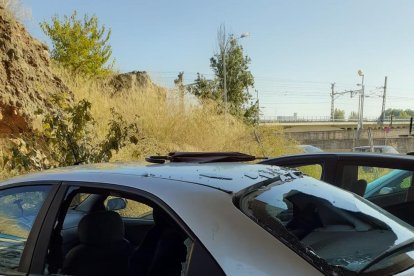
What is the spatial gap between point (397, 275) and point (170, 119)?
13.5m

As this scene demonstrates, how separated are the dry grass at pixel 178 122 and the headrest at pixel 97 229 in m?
11.0

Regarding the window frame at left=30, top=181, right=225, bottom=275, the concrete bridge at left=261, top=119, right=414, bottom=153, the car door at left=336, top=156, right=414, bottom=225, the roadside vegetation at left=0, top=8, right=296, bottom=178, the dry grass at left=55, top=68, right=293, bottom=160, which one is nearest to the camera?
the window frame at left=30, top=181, right=225, bottom=275

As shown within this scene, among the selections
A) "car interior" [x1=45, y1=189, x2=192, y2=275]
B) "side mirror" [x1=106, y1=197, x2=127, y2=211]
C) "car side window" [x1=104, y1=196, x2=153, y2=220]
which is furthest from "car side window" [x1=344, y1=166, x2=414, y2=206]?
"car interior" [x1=45, y1=189, x2=192, y2=275]

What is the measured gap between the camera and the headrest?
2.57m

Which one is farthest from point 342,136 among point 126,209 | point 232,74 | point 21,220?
point 21,220

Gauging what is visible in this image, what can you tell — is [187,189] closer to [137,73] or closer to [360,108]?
[137,73]

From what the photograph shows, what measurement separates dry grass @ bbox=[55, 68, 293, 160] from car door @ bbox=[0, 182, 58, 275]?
426 inches

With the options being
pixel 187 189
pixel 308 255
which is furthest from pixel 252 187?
pixel 308 255

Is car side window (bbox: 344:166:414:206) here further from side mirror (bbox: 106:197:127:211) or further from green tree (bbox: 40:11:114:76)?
green tree (bbox: 40:11:114:76)

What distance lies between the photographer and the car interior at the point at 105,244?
2.26 meters

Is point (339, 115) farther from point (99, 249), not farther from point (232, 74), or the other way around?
point (99, 249)

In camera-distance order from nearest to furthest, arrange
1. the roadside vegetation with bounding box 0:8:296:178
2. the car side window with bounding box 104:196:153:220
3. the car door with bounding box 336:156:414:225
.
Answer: the car side window with bounding box 104:196:153:220
the car door with bounding box 336:156:414:225
the roadside vegetation with bounding box 0:8:296:178

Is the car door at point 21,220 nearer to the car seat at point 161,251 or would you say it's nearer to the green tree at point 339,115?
the car seat at point 161,251

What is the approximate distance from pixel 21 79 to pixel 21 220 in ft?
30.2
